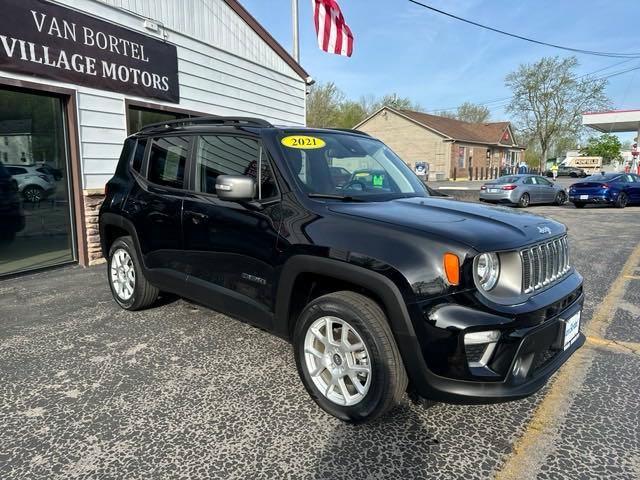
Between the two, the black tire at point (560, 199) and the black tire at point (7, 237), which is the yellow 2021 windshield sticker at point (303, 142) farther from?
the black tire at point (560, 199)

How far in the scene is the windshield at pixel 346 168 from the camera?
321 cm

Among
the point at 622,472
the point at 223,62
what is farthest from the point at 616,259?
the point at 223,62

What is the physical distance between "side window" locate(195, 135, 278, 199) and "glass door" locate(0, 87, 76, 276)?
12.8ft

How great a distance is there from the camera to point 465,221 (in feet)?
8.84

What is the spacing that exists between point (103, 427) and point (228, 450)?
0.80 meters

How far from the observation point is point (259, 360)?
11.7ft

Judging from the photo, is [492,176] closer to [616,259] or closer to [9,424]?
[616,259]

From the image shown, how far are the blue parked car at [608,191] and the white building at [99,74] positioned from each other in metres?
14.2

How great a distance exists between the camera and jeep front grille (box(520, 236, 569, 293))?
101 inches

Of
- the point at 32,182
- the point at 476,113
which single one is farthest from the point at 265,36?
the point at 476,113

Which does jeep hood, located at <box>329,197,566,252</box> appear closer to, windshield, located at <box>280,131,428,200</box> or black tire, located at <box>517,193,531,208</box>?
windshield, located at <box>280,131,428,200</box>

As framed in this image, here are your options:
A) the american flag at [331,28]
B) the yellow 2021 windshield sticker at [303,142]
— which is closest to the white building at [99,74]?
the american flag at [331,28]

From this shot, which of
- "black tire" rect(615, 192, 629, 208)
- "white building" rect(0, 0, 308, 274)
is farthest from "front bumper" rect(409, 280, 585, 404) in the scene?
"black tire" rect(615, 192, 629, 208)

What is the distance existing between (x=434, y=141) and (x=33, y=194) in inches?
1664
